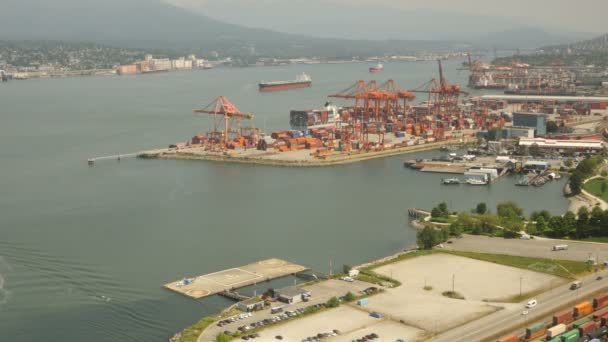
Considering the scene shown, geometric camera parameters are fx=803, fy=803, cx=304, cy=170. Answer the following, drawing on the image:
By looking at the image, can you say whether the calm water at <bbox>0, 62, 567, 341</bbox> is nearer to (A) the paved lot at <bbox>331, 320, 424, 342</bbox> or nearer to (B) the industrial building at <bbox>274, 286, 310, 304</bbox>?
(B) the industrial building at <bbox>274, 286, 310, 304</bbox>

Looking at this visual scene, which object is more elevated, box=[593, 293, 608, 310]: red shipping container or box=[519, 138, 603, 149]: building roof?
box=[519, 138, 603, 149]: building roof

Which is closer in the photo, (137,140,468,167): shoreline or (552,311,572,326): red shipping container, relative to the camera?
(552,311,572,326): red shipping container

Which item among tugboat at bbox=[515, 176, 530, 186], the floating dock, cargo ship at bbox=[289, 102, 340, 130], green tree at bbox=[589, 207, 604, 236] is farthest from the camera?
cargo ship at bbox=[289, 102, 340, 130]

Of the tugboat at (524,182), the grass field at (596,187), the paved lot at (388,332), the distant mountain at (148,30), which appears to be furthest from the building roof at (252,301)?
the distant mountain at (148,30)

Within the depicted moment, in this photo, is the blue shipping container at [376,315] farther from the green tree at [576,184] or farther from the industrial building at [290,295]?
the green tree at [576,184]

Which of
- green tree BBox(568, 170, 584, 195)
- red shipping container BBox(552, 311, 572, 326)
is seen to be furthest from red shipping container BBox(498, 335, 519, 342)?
green tree BBox(568, 170, 584, 195)
